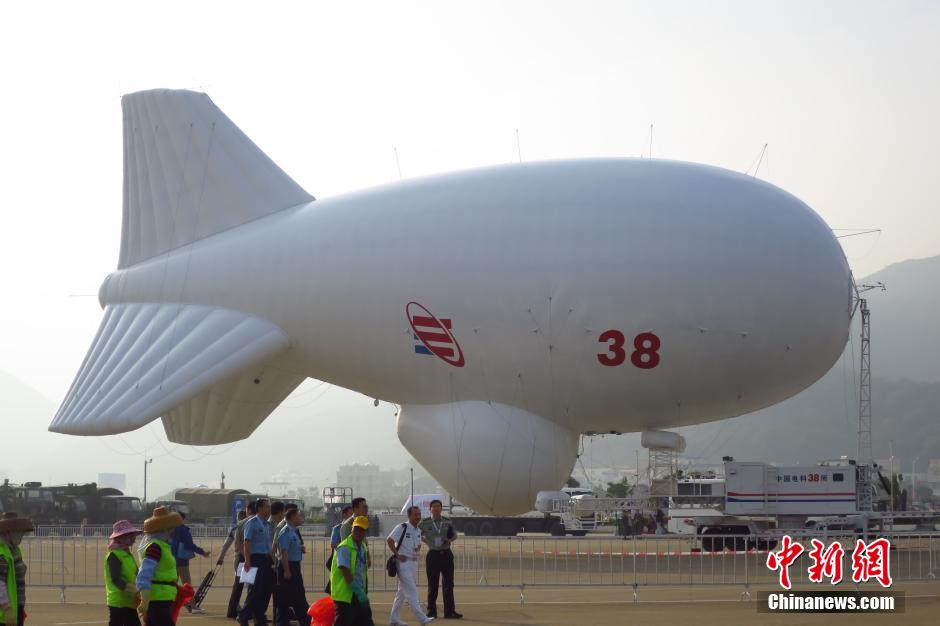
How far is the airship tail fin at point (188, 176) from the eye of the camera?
28.8 m

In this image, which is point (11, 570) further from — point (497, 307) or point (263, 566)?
point (497, 307)

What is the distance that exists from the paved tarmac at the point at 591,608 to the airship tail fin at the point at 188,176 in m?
10.3

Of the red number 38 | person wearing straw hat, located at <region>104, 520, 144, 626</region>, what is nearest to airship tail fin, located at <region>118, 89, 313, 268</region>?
the red number 38

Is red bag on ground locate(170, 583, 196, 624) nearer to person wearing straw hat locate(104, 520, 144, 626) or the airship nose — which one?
person wearing straw hat locate(104, 520, 144, 626)

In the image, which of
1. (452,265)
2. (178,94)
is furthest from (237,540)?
(178,94)

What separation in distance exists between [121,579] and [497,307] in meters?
14.9

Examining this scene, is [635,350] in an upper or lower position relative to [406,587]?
upper

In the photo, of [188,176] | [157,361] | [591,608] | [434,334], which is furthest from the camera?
[188,176]

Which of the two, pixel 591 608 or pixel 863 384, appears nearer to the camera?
pixel 591 608

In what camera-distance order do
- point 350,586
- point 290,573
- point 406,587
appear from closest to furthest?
point 350,586 < point 290,573 < point 406,587

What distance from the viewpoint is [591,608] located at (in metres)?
17.7

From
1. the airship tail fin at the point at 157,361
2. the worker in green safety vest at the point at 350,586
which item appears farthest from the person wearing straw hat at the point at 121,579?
the airship tail fin at the point at 157,361

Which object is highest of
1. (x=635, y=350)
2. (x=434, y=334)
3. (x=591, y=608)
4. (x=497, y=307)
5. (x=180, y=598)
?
(x=497, y=307)

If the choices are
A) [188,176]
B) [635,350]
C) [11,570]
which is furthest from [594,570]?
[11,570]
